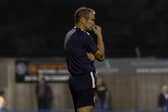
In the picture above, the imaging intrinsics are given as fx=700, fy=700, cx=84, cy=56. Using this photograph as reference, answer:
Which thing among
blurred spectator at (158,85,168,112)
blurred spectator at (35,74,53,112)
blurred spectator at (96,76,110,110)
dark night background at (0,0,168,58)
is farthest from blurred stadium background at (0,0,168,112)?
blurred spectator at (96,76,110,110)

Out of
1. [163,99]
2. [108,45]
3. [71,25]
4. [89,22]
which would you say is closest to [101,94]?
[108,45]

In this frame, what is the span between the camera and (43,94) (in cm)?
2061

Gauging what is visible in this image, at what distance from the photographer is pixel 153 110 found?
19750mm

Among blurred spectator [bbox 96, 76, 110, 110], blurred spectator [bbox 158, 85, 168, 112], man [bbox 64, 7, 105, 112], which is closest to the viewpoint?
man [bbox 64, 7, 105, 112]

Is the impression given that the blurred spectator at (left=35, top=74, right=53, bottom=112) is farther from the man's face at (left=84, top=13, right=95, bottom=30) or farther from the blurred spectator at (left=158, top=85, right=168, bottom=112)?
the man's face at (left=84, top=13, right=95, bottom=30)

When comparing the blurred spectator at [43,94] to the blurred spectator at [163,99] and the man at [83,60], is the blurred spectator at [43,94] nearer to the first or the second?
the blurred spectator at [163,99]

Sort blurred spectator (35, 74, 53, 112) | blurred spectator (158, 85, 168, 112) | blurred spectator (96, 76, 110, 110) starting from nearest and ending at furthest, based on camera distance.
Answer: blurred spectator (158, 85, 168, 112) < blurred spectator (96, 76, 110, 110) < blurred spectator (35, 74, 53, 112)

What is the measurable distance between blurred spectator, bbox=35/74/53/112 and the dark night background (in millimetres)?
940

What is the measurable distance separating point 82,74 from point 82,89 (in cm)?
17

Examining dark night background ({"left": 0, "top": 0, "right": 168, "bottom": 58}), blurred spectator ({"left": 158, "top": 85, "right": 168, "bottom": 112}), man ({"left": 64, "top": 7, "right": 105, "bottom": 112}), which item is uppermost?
dark night background ({"left": 0, "top": 0, "right": 168, "bottom": 58})

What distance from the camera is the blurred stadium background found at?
20.6 m

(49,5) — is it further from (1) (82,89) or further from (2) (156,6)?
(1) (82,89)

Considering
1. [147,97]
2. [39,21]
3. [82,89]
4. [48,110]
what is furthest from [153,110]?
[82,89]

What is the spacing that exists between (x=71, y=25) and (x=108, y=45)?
4.07ft
